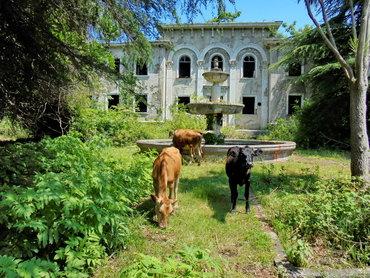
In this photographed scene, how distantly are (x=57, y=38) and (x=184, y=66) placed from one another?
78.9ft

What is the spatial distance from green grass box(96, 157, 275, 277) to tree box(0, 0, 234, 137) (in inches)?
129

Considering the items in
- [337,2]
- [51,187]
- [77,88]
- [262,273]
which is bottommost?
[262,273]

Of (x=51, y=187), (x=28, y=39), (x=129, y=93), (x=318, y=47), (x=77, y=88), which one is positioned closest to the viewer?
(x=51, y=187)

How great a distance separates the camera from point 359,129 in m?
8.40

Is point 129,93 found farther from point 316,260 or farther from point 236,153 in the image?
point 316,260

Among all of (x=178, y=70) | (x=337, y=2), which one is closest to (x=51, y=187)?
(x=337, y=2)

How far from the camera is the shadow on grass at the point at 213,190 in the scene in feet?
23.3

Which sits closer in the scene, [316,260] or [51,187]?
[51,187]

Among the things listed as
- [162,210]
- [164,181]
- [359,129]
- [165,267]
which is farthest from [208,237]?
[359,129]

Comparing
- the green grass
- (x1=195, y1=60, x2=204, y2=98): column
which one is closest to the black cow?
the green grass

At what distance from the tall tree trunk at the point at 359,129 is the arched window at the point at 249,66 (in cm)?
2272

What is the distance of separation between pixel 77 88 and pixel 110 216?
5233 millimetres

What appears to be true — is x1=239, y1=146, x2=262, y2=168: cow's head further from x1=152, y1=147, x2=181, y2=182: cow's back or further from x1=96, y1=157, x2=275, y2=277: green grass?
x1=152, y1=147, x2=181, y2=182: cow's back

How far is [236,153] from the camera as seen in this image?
279 inches
